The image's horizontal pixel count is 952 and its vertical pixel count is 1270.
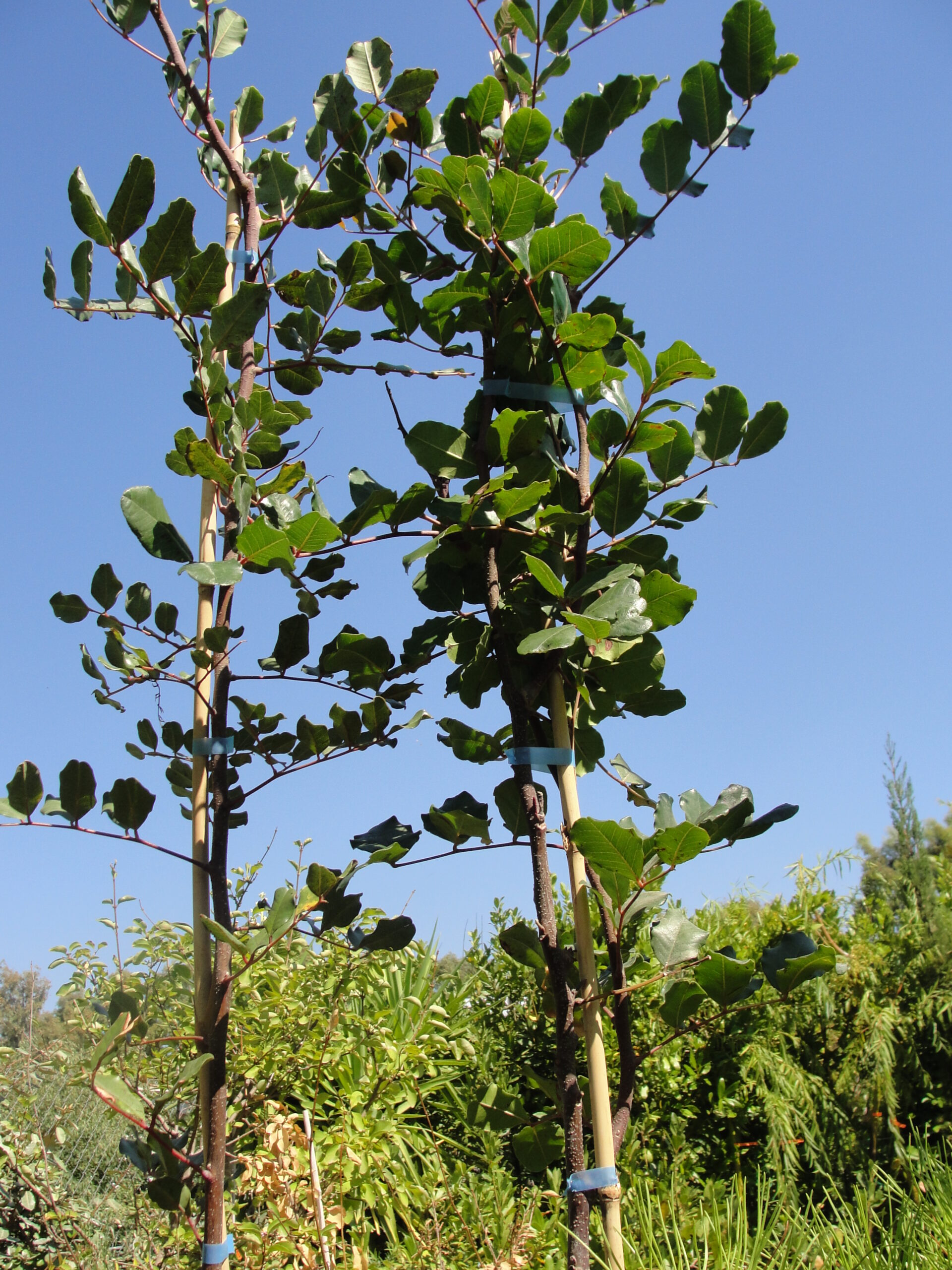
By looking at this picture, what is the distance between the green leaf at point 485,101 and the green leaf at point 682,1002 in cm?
118

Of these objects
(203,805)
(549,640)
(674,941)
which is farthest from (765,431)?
(203,805)

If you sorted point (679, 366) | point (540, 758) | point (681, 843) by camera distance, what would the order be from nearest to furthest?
point (681, 843) → point (679, 366) → point (540, 758)

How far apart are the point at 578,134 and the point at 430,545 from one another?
68cm

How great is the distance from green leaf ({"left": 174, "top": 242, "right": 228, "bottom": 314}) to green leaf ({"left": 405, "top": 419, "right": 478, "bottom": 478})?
0.29 m

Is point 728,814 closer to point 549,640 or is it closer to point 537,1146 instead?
point 549,640

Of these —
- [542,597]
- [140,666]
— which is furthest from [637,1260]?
[140,666]

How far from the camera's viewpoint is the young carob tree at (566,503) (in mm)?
976

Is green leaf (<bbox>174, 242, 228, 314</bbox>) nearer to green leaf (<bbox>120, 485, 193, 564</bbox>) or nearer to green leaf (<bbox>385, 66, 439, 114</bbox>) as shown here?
green leaf (<bbox>120, 485, 193, 564</bbox>)

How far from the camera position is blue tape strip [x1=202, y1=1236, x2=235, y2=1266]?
2.97 ft

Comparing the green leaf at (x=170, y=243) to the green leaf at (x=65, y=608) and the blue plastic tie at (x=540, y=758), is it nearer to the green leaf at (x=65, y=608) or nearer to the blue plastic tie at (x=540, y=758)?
the green leaf at (x=65, y=608)

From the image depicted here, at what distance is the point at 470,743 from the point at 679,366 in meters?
0.59

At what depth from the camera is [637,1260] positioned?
3.75 ft

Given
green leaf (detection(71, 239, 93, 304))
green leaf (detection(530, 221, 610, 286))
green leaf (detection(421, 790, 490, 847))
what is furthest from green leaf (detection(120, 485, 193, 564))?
green leaf (detection(530, 221, 610, 286))

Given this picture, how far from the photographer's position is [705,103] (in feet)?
3.60
